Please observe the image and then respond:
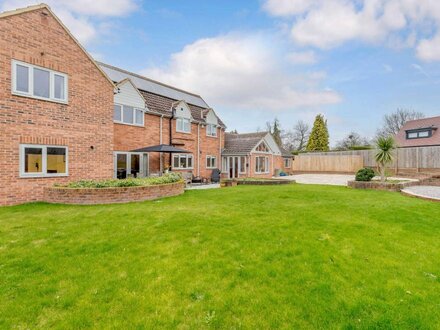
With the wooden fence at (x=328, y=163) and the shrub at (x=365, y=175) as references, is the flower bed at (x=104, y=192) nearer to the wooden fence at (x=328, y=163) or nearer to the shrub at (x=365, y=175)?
the shrub at (x=365, y=175)

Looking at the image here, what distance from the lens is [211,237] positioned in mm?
6059

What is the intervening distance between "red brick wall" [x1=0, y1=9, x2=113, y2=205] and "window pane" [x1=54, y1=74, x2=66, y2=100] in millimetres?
352

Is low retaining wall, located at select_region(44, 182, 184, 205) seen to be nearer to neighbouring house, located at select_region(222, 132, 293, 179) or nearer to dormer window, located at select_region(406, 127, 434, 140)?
neighbouring house, located at select_region(222, 132, 293, 179)

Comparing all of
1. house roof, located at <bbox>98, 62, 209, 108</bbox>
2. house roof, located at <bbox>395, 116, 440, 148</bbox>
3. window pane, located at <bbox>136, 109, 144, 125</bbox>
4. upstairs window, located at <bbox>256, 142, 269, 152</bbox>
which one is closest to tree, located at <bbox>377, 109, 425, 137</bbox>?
house roof, located at <bbox>395, 116, 440, 148</bbox>

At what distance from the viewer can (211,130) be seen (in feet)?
83.2

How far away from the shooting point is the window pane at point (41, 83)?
37.0ft

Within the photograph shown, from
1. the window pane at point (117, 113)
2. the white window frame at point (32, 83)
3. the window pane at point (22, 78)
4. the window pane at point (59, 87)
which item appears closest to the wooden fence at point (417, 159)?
the window pane at point (117, 113)

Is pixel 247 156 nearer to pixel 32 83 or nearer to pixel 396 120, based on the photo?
pixel 32 83

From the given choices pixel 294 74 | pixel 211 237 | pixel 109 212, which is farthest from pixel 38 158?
pixel 294 74

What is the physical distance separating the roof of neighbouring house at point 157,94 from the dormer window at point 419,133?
3135 cm

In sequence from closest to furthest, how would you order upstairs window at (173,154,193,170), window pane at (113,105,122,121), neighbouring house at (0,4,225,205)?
neighbouring house at (0,4,225,205) → window pane at (113,105,122,121) → upstairs window at (173,154,193,170)

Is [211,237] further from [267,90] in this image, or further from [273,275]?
[267,90]

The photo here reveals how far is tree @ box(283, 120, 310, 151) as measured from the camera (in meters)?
62.9

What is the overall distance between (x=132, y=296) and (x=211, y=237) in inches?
102
